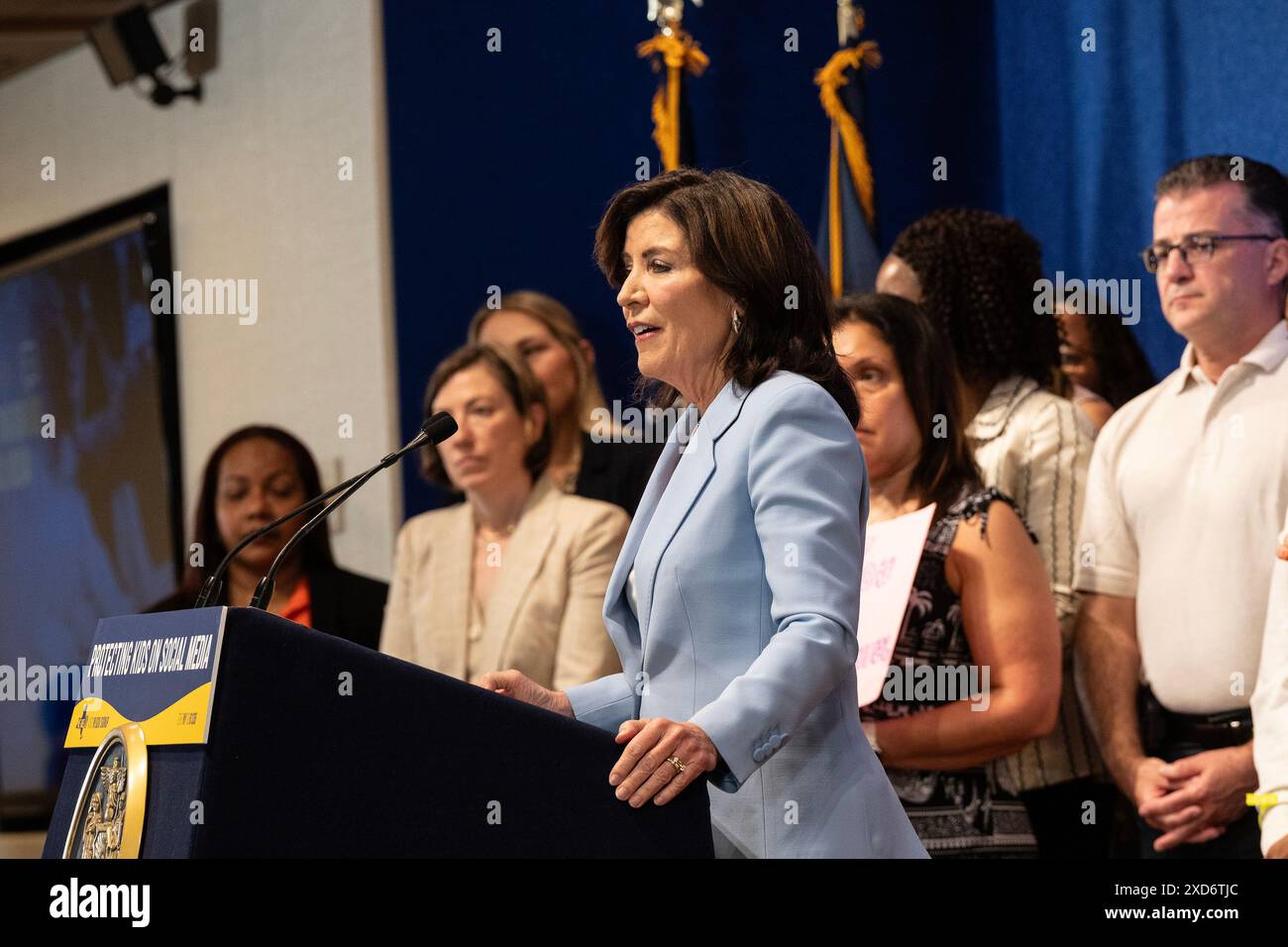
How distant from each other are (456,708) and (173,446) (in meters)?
4.79

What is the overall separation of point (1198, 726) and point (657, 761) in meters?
1.56

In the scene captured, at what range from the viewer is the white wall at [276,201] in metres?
5.42

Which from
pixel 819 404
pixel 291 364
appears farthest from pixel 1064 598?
pixel 291 364

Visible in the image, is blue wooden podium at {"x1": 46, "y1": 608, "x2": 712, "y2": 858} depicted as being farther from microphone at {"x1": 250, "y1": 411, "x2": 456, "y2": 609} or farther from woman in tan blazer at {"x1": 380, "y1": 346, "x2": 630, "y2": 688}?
woman in tan blazer at {"x1": 380, "y1": 346, "x2": 630, "y2": 688}

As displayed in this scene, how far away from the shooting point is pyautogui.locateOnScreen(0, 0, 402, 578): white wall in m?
5.42

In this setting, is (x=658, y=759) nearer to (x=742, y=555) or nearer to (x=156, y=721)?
(x=742, y=555)

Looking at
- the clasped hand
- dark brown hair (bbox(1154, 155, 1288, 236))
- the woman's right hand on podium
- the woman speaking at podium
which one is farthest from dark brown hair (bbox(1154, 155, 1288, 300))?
the clasped hand

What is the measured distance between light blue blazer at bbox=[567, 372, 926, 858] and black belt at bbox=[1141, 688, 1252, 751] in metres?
1.16

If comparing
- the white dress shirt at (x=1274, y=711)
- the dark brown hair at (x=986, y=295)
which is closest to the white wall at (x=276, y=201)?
the dark brown hair at (x=986, y=295)

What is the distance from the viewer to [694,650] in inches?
69.2

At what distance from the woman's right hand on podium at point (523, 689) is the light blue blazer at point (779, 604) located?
0.39 ft

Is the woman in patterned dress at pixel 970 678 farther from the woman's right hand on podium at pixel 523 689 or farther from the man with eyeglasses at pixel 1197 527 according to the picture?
the woman's right hand on podium at pixel 523 689

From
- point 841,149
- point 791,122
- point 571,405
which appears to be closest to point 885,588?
point 571,405
